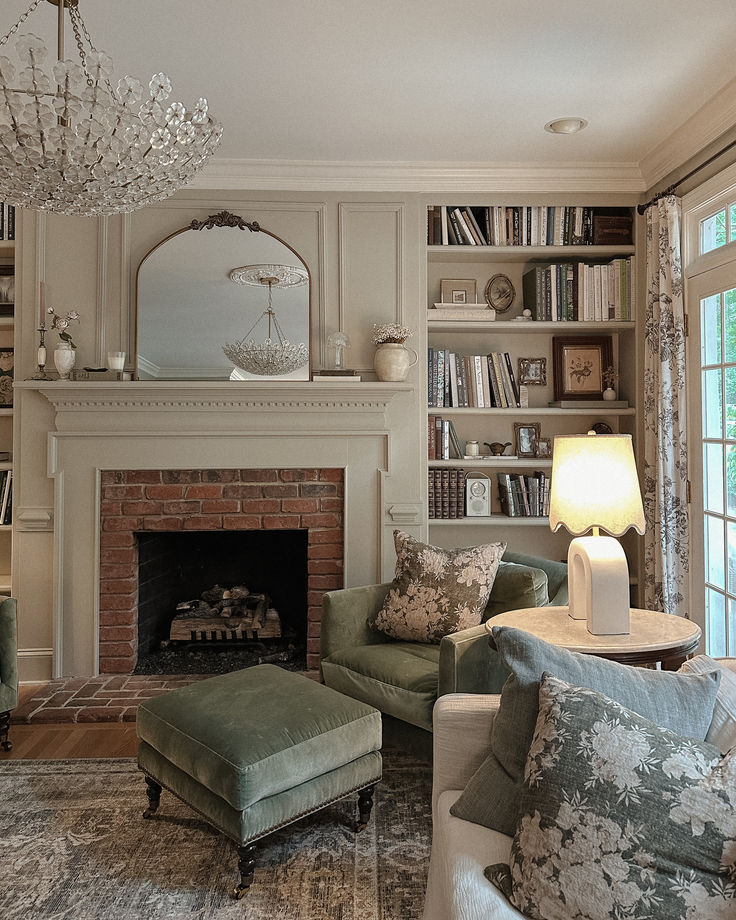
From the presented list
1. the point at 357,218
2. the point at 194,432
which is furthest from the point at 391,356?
the point at 194,432

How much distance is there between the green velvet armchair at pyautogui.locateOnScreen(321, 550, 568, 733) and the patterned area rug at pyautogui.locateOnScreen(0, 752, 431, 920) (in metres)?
0.35

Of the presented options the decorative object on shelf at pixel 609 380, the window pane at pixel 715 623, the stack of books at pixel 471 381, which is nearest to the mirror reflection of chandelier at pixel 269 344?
the stack of books at pixel 471 381

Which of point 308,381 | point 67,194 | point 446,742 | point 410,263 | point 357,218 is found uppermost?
point 357,218

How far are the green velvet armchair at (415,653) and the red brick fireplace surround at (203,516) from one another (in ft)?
2.46

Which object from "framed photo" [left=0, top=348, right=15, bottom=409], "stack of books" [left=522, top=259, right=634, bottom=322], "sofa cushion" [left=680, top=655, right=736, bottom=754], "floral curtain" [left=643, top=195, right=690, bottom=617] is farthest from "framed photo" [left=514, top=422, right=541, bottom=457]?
"framed photo" [left=0, top=348, right=15, bottom=409]

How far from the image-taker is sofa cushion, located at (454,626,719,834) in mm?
1383

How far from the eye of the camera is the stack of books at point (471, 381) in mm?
3846

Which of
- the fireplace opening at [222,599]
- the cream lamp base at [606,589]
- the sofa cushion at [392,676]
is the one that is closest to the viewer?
the cream lamp base at [606,589]

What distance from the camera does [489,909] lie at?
1198 millimetres

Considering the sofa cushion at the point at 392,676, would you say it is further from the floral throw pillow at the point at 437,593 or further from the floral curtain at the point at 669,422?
the floral curtain at the point at 669,422

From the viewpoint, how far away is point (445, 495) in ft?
12.6

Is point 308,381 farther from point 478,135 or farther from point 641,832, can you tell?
point 641,832

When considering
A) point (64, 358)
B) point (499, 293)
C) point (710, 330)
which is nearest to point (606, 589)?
point (710, 330)

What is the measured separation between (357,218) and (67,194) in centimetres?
213
